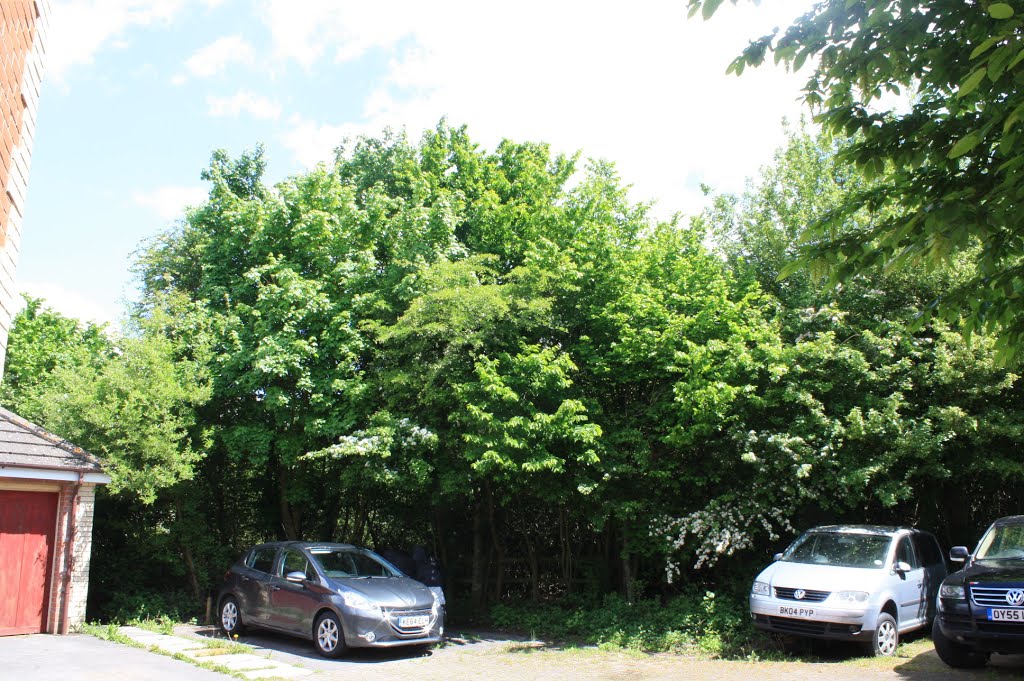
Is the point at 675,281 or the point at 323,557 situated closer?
the point at 323,557

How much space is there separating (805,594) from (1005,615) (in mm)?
2345

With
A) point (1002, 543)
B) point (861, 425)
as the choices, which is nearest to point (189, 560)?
point (861, 425)

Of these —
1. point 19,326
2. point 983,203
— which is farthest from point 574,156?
point 19,326

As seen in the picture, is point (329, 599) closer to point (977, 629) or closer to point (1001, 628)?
point (977, 629)

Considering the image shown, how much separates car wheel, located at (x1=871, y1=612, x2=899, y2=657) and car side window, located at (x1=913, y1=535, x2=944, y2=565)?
1.60 meters

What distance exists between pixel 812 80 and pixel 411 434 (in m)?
9.16

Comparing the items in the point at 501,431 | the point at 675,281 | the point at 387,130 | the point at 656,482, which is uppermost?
the point at 387,130

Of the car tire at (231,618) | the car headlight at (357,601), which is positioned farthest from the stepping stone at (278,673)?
the car tire at (231,618)

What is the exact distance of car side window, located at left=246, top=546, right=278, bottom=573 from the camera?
41.4 ft

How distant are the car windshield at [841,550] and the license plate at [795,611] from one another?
3.47 feet

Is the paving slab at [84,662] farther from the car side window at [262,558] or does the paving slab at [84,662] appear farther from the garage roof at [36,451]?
the garage roof at [36,451]

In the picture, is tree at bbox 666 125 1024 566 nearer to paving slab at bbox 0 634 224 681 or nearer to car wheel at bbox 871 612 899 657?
car wheel at bbox 871 612 899 657

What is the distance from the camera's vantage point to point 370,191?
1698 cm

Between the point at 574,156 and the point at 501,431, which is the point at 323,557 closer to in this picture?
the point at 501,431
